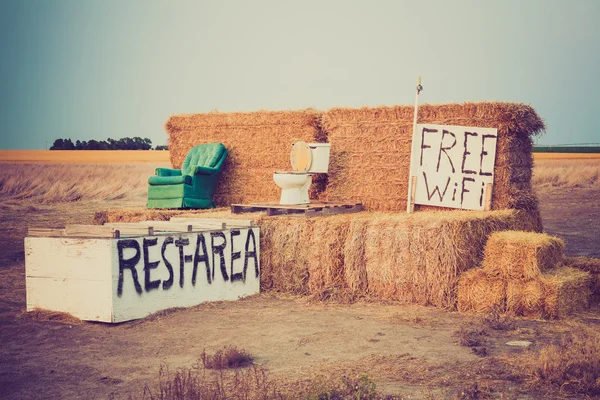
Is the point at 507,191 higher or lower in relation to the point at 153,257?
higher

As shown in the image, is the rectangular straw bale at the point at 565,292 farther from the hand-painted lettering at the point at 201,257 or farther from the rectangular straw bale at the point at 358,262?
the hand-painted lettering at the point at 201,257

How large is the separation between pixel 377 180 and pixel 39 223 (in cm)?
786

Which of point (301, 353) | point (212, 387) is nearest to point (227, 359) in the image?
point (212, 387)

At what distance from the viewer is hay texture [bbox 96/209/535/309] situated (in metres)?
7.57

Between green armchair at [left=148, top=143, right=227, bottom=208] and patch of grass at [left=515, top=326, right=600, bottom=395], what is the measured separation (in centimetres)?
680

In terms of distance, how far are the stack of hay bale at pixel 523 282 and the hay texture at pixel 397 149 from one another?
71.7 inches

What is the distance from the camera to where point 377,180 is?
10.1 metres

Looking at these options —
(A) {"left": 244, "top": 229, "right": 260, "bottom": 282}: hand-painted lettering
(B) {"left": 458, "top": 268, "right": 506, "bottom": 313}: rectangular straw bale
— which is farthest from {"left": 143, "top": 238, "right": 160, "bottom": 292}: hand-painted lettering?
(B) {"left": 458, "top": 268, "right": 506, "bottom": 313}: rectangular straw bale

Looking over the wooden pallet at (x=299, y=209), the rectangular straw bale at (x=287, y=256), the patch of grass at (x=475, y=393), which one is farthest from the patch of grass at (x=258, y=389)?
the wooden pallet at (x=299, y=209)

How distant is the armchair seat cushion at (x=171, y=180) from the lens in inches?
421

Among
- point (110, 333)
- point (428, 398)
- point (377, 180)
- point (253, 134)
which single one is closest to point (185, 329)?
point (110, 333)

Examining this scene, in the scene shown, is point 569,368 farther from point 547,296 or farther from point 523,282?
point 523,282

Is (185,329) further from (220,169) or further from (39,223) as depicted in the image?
(39,223)

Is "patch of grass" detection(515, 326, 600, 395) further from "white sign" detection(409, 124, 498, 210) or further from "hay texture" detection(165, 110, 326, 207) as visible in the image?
"hay texture" detection(165, 110, 326, 207)
